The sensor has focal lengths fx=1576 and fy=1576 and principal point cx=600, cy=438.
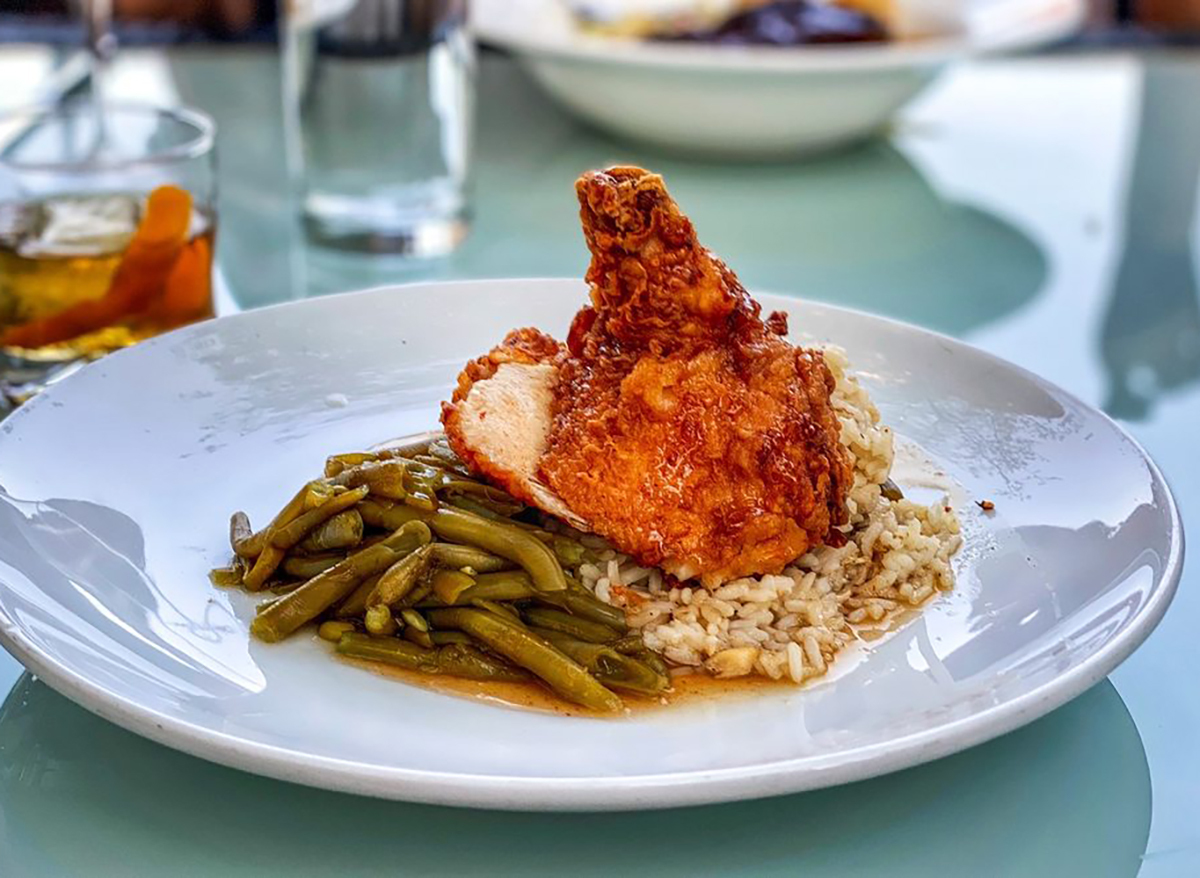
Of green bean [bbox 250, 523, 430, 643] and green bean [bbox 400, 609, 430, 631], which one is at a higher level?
green bean [bbox 250, 523, 430, 643]

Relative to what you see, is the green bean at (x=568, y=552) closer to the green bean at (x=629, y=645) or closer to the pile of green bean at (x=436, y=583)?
the pile of green bean at (x=436, y=583)

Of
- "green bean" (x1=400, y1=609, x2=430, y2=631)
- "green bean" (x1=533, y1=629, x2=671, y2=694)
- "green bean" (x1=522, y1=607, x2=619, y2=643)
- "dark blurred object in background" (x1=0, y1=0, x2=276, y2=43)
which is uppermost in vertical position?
"green bean" (x1=400, y1=609, x2=430, y2=631)

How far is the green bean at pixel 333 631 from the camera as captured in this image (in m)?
1.79

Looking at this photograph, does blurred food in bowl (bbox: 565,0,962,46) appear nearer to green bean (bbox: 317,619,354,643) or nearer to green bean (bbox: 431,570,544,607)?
green bean (bbox: 431,570,544,607)

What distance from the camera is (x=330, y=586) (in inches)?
72.4

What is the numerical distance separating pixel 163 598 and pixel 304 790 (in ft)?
1.04

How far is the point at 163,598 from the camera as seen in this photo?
1802 millimetres

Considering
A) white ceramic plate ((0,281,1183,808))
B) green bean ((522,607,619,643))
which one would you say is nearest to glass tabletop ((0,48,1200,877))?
white ceramic plate ((0,281,1183,808))

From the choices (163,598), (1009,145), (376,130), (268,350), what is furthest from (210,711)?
(1009,145)

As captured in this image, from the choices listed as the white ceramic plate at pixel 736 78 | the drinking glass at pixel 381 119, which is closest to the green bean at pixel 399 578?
the drinking glass at pixel 381 119

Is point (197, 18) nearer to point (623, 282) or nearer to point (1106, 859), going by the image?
point (623, 282)

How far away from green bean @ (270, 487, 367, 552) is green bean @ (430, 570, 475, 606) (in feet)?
0.41

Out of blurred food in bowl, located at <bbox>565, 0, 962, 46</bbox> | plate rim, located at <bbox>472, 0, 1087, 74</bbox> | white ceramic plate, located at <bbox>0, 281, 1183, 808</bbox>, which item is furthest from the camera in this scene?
blurred food in bowl, located at <bbox>565, 0, 962, 46</bbox>

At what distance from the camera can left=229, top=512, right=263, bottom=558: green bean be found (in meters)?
1.93
